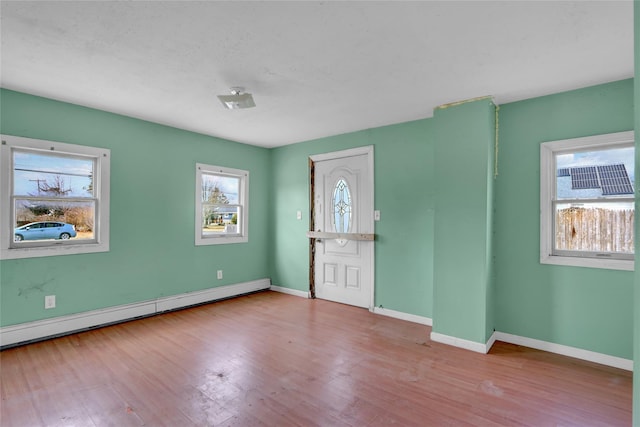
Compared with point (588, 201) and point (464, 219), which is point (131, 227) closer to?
point (464, 219)

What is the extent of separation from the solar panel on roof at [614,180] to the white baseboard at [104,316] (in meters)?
4.67

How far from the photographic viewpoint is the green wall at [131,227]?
3084 millimetres

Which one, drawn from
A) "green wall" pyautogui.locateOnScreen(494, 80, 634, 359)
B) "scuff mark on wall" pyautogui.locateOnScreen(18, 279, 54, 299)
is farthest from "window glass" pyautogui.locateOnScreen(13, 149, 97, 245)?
"green wall" pyautogui.locateOnScreen(494, 80, 634, 359)

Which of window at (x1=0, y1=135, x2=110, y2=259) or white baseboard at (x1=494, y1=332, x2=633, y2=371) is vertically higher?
window at (x1=0, y1=135, x2=110, y2=259)

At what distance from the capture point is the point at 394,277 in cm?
404

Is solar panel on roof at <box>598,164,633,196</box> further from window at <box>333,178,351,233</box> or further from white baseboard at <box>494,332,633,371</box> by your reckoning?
window at <box>333,178,351,233</box>

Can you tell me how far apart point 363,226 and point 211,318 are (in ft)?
7.67

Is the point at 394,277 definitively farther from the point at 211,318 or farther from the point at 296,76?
the point at 296,76

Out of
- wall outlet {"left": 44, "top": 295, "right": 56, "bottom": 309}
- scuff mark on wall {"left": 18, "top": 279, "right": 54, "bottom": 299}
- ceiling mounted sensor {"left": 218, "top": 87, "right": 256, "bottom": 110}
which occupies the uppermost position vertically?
ceiling mounted sensor {"left": 218, "top": 87, "right": 256, "bottom": 110}

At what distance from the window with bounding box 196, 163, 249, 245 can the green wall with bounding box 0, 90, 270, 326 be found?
0.36ft

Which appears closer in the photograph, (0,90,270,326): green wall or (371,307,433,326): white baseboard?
(0,90,270,326): green wall

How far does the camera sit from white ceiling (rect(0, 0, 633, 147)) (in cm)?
182

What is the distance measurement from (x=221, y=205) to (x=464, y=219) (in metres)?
3.43

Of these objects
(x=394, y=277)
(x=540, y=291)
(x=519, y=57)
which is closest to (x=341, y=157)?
(x=394, y=277)
